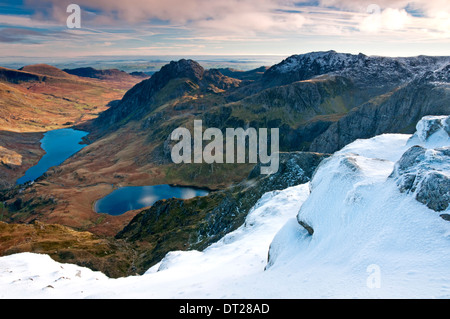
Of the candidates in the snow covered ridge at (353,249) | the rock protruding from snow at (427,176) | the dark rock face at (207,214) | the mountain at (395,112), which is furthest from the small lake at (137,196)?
the rock protruding from snow at (427,176)

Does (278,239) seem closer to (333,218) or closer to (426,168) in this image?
(333,218)

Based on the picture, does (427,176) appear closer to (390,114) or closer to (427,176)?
(427,176)

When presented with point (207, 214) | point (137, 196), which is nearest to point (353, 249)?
point (207, 214)

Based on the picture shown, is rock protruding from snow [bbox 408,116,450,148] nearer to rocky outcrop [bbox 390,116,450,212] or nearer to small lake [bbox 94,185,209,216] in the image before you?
rocky outcrop [bbox 390,116,450,212]

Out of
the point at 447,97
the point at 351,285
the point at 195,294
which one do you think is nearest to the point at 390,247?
the point at 351,285

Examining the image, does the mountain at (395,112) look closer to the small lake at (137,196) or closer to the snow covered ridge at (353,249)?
the small lake at (137,196)

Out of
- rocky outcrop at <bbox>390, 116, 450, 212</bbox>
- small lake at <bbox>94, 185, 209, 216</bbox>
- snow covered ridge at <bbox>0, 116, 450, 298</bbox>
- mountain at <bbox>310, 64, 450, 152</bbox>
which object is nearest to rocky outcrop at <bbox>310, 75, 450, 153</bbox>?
mountain at <bbox>310, 64, 450, 152</bbox>
